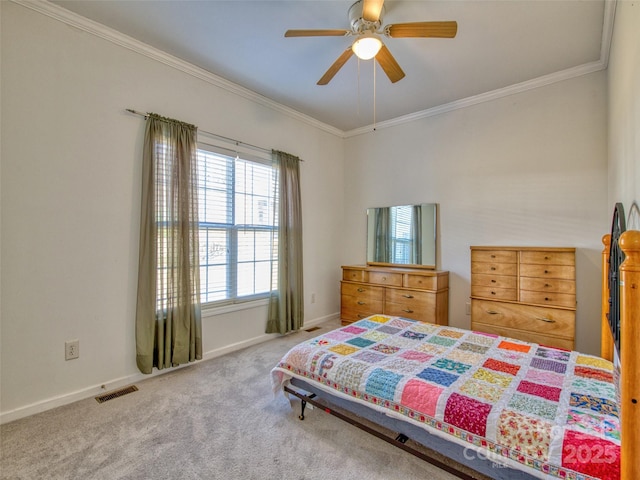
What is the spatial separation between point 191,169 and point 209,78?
3.22 feet

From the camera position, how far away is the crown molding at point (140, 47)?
83.7 inches

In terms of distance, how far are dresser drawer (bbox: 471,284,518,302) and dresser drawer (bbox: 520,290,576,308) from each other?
0.07 meters

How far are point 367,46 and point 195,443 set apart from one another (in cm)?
265

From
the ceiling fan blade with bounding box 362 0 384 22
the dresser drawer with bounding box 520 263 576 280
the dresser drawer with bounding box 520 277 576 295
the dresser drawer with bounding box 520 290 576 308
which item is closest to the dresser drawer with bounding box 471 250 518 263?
the dresser drawer with bounding box 520 263 576 280

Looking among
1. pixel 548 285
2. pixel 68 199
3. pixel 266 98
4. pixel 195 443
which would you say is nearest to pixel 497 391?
pixel 195 443

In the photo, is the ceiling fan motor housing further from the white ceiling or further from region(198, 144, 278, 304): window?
region(198, 144, 278, 304): window

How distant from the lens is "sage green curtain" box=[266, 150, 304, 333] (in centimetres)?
359

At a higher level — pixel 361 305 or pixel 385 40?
pixel 385 40

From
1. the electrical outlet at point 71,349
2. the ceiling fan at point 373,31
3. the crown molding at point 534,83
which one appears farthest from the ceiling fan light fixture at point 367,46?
the electrical outlet at point 71,349

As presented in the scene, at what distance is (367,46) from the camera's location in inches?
77.2

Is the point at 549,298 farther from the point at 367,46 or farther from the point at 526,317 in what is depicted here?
the point at 367,46

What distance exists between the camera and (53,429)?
1899mm

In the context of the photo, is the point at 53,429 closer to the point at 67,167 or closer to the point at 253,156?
the point at 67,167

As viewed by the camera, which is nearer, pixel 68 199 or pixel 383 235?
pixel 68 199
